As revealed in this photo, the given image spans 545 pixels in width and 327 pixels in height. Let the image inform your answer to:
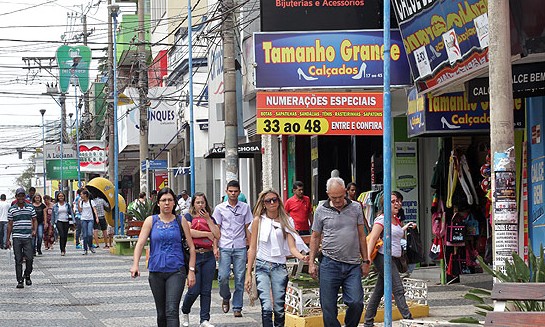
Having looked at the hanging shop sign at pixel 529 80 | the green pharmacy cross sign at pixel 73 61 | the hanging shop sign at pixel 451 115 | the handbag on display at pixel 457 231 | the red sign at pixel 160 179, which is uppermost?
the green pharmacy cross sign at pixel 73 61

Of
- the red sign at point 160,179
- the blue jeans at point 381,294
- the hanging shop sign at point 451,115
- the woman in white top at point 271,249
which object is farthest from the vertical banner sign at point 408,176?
the red sign at point 160,179

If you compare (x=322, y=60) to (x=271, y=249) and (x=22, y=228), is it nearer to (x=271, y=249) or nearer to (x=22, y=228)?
(x=22, y=228)

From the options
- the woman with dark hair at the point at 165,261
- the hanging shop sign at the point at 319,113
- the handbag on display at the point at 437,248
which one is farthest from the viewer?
the handbag on display at the point at 437,248

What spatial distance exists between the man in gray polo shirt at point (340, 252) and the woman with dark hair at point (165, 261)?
1.39 metres

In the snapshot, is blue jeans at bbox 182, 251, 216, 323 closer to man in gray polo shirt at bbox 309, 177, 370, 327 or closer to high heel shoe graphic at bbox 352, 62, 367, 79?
man in gray polo shirt at bbox 309, 177, 370, 327

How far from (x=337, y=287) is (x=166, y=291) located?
5.84 feet

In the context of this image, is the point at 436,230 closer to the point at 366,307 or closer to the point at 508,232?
the point at 366,307

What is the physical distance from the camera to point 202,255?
1458 centimetres

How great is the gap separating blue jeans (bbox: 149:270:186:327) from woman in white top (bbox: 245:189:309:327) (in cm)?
93

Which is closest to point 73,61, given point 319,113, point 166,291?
point 319,113

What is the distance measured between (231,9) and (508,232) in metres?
11.6

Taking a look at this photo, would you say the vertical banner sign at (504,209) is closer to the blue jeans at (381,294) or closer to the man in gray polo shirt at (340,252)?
the man in gray polo shirt at (340,252)

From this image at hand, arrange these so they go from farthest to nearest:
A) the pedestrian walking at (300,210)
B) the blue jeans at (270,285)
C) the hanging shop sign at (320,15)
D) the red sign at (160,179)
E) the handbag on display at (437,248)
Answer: the red sign at (160,179) → the pedestrian walking at (300,210) → the hanging shop sign at (320,15) → the handbag on display at (437,248) → the blue jeans at (270,285)

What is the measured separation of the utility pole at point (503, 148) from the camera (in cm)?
1048
